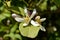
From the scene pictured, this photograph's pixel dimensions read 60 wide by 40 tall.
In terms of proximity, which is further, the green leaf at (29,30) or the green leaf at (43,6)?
the green leaf at (43,6)

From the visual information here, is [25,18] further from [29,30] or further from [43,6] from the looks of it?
[43,6]

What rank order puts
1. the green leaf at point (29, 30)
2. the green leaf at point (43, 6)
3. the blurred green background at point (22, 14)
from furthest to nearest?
1. the green leaf at point (43, 6)
2. the blurred green background at point (22, 14)
3. the green leaf at point (29, 30)

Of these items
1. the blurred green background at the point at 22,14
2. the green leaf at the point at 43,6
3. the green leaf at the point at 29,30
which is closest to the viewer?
the green leaf at the point at 29,30

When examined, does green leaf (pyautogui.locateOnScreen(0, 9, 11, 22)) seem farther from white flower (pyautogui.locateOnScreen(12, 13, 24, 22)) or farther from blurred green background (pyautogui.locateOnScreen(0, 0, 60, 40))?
white flower (pyautogui.locateOnScreen(12, 13, 24, 22))

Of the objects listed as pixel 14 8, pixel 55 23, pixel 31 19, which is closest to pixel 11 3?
pixel 14 8

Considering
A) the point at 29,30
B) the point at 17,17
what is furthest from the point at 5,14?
the point at 29,30

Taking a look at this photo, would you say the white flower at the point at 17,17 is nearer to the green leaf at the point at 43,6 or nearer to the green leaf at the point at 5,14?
the green leaf at the point at 5,14

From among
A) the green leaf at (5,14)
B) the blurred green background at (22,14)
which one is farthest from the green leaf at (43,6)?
the green leaf at (5,14)

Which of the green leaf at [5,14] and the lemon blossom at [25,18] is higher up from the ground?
the lemon blossom at [25,18]

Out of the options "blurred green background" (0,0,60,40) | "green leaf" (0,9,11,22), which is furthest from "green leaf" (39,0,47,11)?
"green leaf" (0,9,11,22)
